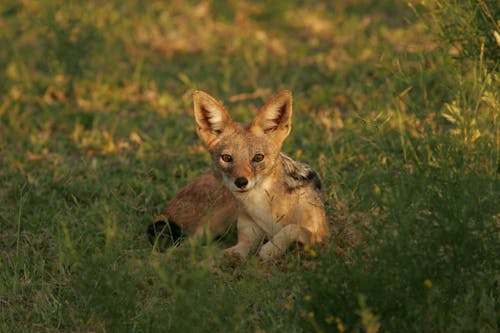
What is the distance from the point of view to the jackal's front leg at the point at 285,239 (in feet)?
16.9

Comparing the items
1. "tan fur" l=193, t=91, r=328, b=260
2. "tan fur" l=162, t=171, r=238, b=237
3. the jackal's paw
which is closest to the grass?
the jackal's paw

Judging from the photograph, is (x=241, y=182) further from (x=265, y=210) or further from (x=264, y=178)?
(x=265, y=210)

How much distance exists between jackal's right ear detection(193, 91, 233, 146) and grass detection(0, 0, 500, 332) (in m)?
0.51

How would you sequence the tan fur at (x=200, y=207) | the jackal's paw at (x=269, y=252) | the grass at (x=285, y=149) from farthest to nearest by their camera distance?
the tan fur at (x=200, y=207)
the jackal's paw at (x=269, y=252)
the grass at (x=285, y=149)

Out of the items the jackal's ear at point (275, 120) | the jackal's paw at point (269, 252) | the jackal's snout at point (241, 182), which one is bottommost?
the jackal's paw at point (269, 252)

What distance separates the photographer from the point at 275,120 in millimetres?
5387

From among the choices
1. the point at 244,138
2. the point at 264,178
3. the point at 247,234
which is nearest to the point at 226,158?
the point at 244,138

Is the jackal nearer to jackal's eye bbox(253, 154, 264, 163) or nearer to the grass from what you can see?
jackal's eye bbox(253, 154, 264, 163)

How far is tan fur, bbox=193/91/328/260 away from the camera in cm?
520

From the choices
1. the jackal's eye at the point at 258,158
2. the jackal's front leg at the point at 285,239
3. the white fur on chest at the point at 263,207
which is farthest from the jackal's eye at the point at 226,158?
the jackal's front leg at the point at 285,239

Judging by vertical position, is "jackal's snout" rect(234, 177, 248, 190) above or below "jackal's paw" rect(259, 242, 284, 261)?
above

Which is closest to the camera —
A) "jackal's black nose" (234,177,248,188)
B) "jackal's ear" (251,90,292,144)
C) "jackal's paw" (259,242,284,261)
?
"jackal's black nose" (234,177,248,188)

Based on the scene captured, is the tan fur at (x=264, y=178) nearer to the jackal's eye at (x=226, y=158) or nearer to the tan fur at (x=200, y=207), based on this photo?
the jackal's eye at (x=226, y=158)

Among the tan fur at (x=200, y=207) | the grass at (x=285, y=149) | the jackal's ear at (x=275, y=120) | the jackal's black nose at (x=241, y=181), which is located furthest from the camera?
the tan fur at (x=200, y=207)
